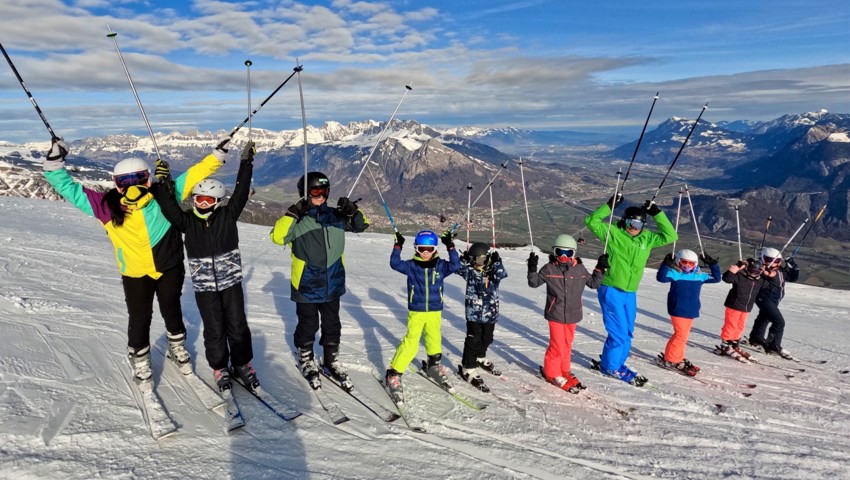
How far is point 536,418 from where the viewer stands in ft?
20.4

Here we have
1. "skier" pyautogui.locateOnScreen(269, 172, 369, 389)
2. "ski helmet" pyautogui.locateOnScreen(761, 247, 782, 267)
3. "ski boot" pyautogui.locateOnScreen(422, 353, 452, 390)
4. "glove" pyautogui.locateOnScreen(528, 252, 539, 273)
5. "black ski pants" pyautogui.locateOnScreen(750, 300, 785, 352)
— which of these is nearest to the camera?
"skier" pyautogui.locateOnScreen(269, 172, 369, 389)

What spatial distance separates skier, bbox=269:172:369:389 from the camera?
6.13 meters

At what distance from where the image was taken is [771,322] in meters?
10.5

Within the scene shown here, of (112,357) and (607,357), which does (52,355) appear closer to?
(112,357)

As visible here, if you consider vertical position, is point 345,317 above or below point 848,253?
above

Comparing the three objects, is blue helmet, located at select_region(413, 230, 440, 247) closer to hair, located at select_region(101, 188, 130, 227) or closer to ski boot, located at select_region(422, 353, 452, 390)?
ski boot, located at select_region(422, 353, 452, 390)

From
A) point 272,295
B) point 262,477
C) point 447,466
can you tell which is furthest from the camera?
point 272,295

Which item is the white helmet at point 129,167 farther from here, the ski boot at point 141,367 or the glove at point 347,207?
the glove at point 347,207

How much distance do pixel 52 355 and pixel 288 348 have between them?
3.24 m

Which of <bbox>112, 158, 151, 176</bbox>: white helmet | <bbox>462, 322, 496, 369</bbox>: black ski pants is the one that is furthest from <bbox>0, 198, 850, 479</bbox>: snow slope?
<bbox>112, 158, 151, 176</bbox>: white helmet

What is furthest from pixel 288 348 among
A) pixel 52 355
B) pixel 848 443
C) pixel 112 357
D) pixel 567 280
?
pixel 848 443

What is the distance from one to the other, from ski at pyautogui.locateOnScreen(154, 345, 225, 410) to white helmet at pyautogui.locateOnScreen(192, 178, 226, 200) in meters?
2.51

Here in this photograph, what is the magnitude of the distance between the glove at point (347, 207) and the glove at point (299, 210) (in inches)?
17.7

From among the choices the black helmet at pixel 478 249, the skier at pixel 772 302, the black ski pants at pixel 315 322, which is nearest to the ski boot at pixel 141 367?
the black ski pants at pixel 315 322
